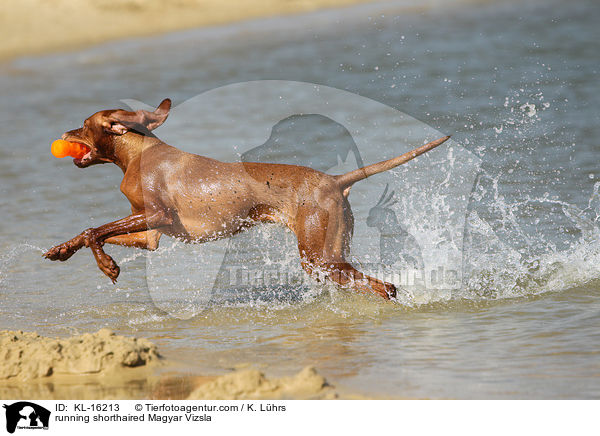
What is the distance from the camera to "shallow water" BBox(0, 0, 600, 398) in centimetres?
432

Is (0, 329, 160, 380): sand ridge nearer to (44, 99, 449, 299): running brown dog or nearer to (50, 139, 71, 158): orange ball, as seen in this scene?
(44, 99, 449, 299): running brown dog

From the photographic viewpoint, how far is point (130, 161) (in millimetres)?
5785

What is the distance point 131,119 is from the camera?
18.4 feet

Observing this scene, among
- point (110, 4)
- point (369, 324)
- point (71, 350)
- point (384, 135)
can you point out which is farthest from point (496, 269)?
point (110, 4)

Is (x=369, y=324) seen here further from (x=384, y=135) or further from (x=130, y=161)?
(x=384, y=135)

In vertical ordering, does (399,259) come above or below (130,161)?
below

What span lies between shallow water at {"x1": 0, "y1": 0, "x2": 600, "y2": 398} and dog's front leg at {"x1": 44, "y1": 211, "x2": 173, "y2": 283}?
1.37 ft

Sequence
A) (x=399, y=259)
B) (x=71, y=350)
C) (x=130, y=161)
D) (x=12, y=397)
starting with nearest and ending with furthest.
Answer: (x=12, y=397) < (x=71, y=350) < (x=130, y=161) < (x=399, y=259)

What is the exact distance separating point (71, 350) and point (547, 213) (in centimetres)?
474

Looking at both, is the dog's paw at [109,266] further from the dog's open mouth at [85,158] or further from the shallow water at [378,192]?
the dog's open mouth at [85,158]

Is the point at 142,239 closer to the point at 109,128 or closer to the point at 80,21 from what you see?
the point at 109,128
